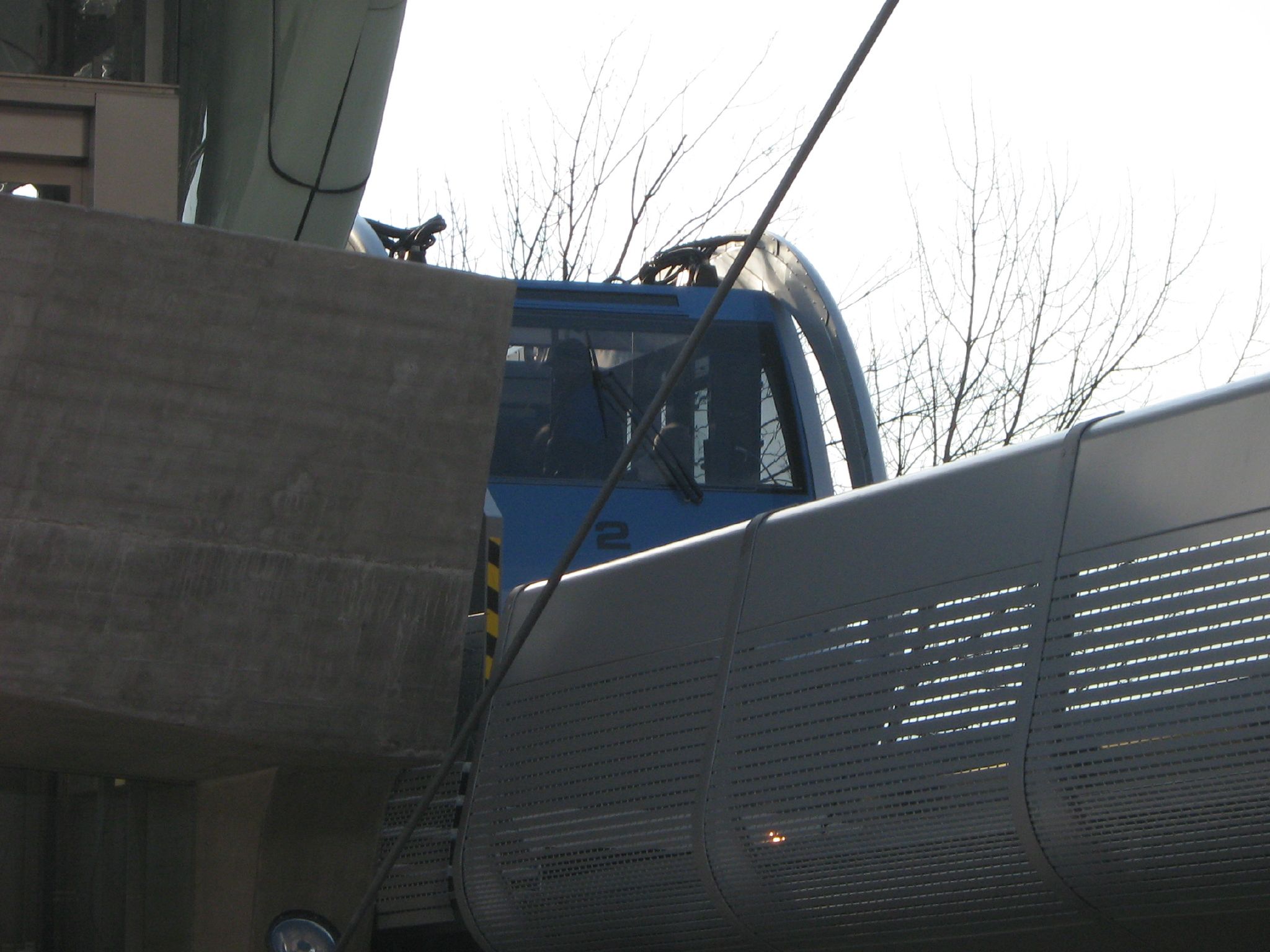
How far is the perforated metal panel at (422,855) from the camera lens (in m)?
5.79

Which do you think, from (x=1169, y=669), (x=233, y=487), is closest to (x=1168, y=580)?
(x=1169, y=669)

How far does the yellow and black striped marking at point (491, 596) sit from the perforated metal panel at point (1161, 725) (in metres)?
2.78

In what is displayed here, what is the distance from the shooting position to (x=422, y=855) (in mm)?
5895

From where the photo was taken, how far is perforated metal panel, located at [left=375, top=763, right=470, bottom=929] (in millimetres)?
5785

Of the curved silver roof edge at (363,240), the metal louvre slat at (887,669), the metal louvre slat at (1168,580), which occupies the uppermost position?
the curved silver roof edge at (363,240)

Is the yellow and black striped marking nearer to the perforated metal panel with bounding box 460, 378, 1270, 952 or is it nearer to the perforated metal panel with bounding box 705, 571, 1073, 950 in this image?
the perforated metal panel with bounding box 460, 378, 1270, 952

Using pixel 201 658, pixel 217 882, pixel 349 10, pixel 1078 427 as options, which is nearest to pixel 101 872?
pixel 217 882

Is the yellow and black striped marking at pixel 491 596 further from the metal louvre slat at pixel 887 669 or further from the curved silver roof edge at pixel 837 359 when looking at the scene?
the curved silver roof edge at pixel 837 359

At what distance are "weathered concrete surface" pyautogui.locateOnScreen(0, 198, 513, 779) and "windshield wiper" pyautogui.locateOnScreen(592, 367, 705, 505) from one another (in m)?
3.12

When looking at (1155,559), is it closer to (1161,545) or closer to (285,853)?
(1161,545)

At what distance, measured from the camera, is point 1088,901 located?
3680 mm

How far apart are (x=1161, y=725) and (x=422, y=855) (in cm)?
314

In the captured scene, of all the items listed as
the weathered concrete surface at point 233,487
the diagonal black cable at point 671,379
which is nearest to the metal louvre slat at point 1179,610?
the diagonal black cable at point 671,379

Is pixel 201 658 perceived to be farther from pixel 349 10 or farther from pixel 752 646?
pixel 349 10
